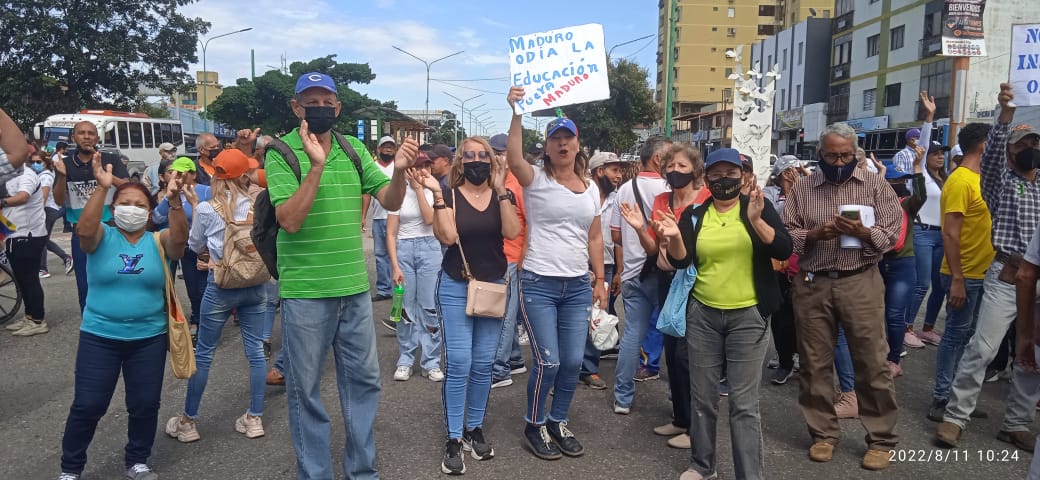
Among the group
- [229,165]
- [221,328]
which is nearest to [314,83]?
[229,165]

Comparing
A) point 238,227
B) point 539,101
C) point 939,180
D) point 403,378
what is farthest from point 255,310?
point 939,180

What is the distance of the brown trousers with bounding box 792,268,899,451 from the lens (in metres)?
4.51

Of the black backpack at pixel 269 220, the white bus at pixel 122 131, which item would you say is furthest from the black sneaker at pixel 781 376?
the white bus at pixel 122 131

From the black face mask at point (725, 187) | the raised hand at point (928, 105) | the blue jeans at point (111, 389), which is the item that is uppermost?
the raised hand at point (928, 105)

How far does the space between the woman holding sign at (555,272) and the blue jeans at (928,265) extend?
4.04 m

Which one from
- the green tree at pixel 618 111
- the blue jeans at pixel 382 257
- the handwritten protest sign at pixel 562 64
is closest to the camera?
the handwritten protest sign at pixel 562 64

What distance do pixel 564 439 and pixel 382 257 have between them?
15.4ft

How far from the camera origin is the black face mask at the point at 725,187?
13.1 ft

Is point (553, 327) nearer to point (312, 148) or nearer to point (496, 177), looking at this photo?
point (496, 177)

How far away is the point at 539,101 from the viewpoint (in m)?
5.27

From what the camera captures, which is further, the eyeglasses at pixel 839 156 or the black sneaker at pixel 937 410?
the black sneaker at pixel 937 410

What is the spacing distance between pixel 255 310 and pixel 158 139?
111ft

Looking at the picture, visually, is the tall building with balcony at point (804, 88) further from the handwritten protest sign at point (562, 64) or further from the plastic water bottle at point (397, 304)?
the plastic water bottle at point (397, 304)

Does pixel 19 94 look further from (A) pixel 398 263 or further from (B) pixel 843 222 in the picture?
(B) pixel 843 222
